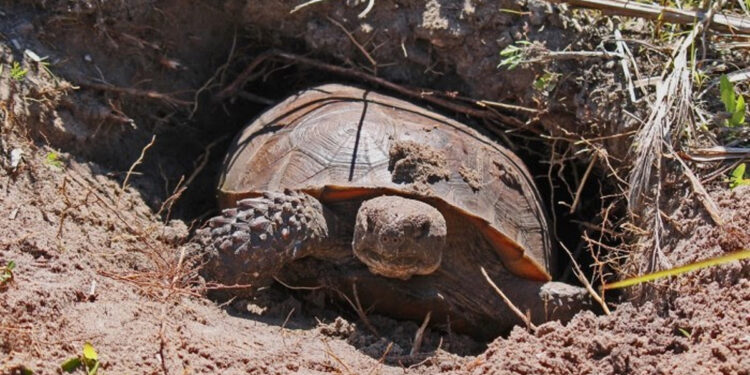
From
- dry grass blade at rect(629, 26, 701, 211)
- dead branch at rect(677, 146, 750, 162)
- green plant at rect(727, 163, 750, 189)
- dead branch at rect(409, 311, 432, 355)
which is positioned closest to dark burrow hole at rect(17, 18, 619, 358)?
dead branch at rect(409, 311, 432, 355)

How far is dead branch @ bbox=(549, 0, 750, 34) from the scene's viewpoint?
4.55 metres

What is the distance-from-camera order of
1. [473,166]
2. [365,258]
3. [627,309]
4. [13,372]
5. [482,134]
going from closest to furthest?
[13,372]
[627,309]
[365,258]
[473,166]
[482,134]

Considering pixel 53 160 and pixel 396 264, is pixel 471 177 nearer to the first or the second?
pixel 396 264

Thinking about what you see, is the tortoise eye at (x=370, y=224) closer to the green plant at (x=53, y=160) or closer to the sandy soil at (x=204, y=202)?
the sandy soil at (x=204, y=202)

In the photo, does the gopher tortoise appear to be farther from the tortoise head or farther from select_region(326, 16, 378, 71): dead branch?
select_region(326, 16, 378, 71): dead branch

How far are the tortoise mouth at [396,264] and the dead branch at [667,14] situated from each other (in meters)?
1.67

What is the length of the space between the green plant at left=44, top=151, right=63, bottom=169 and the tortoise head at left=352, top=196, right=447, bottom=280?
1.57 metres

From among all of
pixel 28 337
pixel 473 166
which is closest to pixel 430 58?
pixel 473 166

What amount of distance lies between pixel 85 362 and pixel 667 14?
11.2 ft

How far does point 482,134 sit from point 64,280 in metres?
2.46

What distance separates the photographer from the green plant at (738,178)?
393 cm

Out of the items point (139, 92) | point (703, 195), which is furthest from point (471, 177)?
point (139, 92)

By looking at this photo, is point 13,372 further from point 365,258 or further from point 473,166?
point 473,166

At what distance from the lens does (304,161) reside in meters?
4.45
